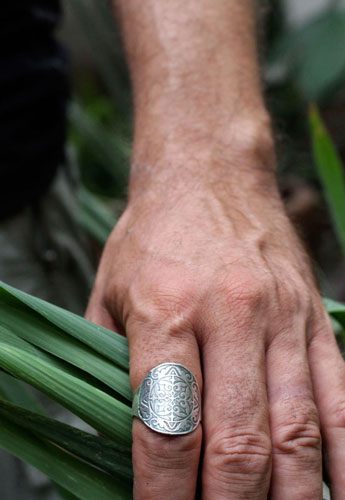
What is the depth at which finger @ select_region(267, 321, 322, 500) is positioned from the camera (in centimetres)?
50

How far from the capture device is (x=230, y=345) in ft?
1.71

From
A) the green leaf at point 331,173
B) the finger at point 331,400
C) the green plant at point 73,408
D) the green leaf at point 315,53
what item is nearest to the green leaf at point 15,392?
the green plant at point 73,408

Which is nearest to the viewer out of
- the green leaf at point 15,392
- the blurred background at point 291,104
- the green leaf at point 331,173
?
the green leaf at point 15,392

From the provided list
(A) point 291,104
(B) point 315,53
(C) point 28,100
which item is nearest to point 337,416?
(C) point 28,100

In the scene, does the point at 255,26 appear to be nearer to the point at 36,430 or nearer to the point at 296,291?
the point at 296,291

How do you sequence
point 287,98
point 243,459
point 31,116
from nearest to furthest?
point 243,459, point 31,116, point 287,98

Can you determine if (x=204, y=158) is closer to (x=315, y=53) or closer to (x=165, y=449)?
(x=165, y=449)

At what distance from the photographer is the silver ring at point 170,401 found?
50 cm

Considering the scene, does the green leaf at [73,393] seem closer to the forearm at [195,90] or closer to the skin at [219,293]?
the skin at [219,293]

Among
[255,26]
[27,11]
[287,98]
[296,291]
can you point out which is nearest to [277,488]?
[296,291]

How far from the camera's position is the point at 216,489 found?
19.5 inches

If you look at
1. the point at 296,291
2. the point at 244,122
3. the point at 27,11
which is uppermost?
the point at 27,11

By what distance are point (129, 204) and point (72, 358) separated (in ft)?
0.71

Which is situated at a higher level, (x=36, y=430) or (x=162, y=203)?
(x=162, y=203)
